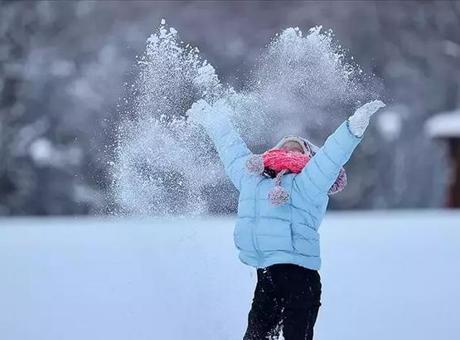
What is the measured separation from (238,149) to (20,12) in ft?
22.7

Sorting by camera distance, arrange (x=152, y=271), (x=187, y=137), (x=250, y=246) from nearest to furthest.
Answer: (x=250, y=246), (x=187, y=137), (x=152, y=271)

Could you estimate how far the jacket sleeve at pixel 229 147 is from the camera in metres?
2.61

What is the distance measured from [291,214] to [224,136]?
0.33m

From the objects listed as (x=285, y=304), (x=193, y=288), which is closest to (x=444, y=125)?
(x=193, y=288)

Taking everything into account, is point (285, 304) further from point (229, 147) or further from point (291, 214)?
point (229, 147)

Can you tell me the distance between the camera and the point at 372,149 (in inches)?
376

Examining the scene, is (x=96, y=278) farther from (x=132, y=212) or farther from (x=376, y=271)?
(x=376, y=271)

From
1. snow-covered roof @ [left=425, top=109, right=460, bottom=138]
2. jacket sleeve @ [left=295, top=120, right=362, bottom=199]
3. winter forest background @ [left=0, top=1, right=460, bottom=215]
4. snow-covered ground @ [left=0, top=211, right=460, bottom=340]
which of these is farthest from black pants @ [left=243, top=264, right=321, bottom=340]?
Result: snow-covered roof @ [left=425, top=109, right=460, bottom=138]

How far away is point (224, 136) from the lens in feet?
8.77

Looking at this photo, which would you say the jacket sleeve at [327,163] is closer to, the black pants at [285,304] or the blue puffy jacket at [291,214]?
the blue puffy jacket at [291,214]

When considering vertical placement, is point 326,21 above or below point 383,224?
above

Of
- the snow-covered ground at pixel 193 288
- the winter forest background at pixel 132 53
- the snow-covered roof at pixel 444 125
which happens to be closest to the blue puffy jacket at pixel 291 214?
the snow-covered ground at pixel 193 288

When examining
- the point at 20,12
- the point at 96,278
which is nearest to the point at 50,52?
the point at 20,12

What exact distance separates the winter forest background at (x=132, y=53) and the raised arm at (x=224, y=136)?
5.50m
